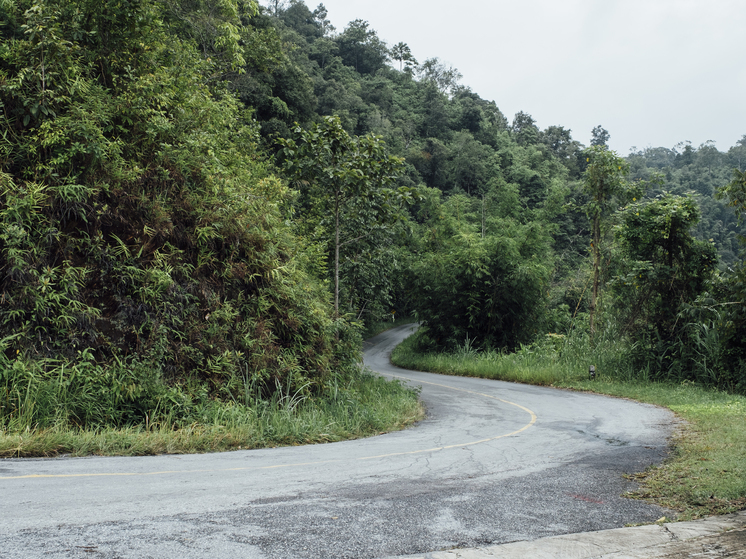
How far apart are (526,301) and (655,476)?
19.4 m

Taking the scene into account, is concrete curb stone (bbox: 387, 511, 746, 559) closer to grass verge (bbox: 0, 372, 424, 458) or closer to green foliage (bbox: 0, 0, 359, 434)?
grass verge (bbox: 0, 372, 424, 458)

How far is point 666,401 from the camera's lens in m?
13.5

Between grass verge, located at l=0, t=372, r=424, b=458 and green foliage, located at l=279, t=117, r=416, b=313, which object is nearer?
grass verge, located at l=0, t=372, r=424, b=458

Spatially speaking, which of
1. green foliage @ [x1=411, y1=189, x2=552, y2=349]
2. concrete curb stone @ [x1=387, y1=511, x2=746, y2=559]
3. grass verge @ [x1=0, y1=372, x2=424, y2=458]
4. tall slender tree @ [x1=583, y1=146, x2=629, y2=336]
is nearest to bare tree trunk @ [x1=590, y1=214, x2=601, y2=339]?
tall slender tree @ [x1=583, y1=146, x2=629, y2=336]

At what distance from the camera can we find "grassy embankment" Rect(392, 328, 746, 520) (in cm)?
542

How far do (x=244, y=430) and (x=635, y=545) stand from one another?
5337 millimetres

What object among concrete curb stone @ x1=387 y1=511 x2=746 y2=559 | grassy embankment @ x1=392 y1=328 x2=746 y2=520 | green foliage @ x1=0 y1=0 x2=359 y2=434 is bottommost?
grassy embankment @ x1=392 y1=328 x2=746 y2=520

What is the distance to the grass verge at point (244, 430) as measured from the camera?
21.3ft

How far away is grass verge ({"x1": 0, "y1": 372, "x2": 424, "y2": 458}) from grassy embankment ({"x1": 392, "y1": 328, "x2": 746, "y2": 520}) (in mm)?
4641

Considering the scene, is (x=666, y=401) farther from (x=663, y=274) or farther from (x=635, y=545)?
(x=635, y=545)

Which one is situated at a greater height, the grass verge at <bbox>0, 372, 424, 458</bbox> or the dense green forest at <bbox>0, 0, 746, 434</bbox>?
the dense green forest at <bbox>0, 0, 746, 434</bbox>

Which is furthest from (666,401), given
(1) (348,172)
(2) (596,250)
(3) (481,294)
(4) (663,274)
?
(3) (481,294)

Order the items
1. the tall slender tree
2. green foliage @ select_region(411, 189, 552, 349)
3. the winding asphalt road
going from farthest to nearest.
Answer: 1. green foliage @ select_region(411, 189, 552, 349)
2. the tall slender tree
3. the winding asphalt road

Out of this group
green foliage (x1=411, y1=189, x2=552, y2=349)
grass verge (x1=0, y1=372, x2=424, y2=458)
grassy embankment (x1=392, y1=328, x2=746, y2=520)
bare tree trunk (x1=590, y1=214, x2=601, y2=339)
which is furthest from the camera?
green foliage (x1=411, y1=189, x2=552, y2=349)
